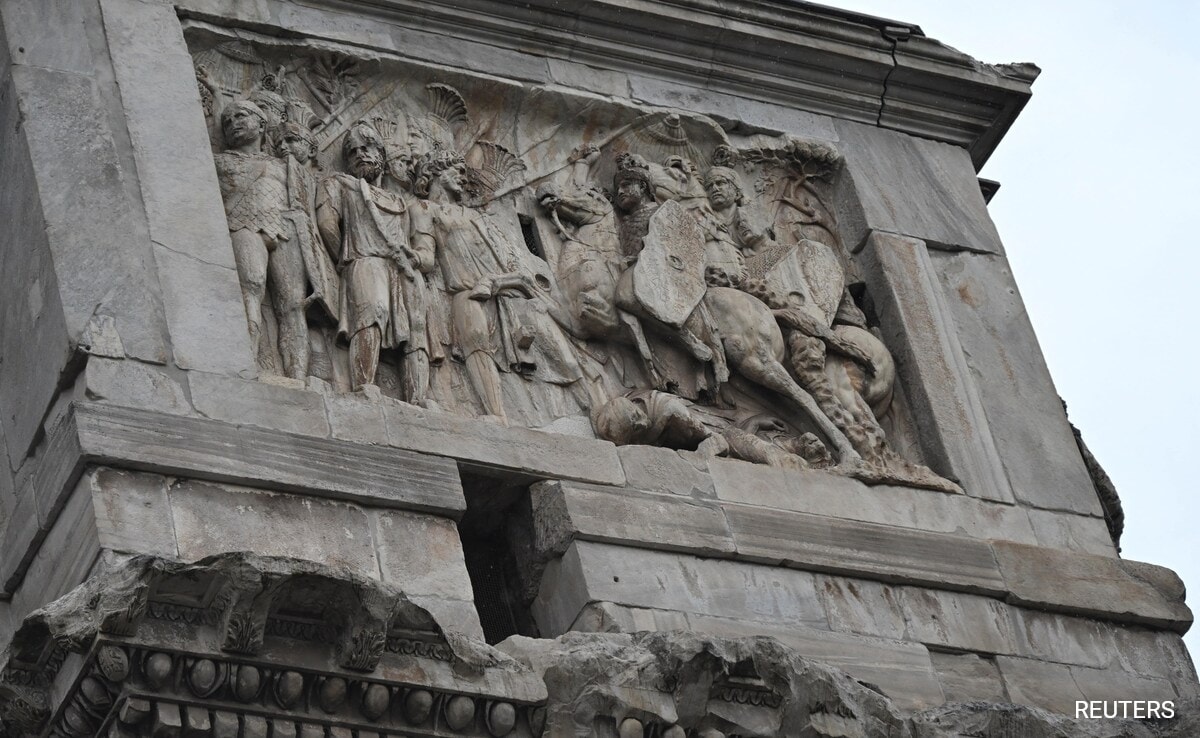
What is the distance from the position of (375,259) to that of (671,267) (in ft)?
4.93

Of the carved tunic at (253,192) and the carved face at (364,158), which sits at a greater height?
the carved face at (364,158)

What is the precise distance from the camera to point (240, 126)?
1161 centimetres

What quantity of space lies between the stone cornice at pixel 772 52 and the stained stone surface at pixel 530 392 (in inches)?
0.8

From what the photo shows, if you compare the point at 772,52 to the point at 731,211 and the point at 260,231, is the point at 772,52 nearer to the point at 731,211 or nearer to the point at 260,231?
the point at 731,211

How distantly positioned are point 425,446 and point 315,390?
1.68 feet

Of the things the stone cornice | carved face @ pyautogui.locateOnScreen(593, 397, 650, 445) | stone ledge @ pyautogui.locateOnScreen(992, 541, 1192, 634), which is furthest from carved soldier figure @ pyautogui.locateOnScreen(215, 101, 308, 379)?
stone ledge @ pyautogui.locateOnScreen(992, 541, 1192, 634)

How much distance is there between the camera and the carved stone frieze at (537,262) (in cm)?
1127

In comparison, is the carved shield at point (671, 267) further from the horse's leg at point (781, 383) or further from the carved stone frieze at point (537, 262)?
the horse's leg at point (781, 383)

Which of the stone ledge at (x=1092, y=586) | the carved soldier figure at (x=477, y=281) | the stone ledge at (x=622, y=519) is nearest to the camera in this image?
the stone ledge at (x=622, y=519)

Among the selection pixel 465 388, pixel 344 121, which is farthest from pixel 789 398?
pixel 344 121

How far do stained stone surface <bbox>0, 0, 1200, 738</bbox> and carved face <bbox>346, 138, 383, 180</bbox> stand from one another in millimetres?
19

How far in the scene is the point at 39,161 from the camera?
10.8 metres

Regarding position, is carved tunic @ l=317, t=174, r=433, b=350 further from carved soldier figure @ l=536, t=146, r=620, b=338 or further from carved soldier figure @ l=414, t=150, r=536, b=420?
carved soldier figure @ l=536, t=146, r=620, b=338

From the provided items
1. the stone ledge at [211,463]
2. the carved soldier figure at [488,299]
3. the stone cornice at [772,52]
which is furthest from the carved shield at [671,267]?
the stone ledge at [211,463]
